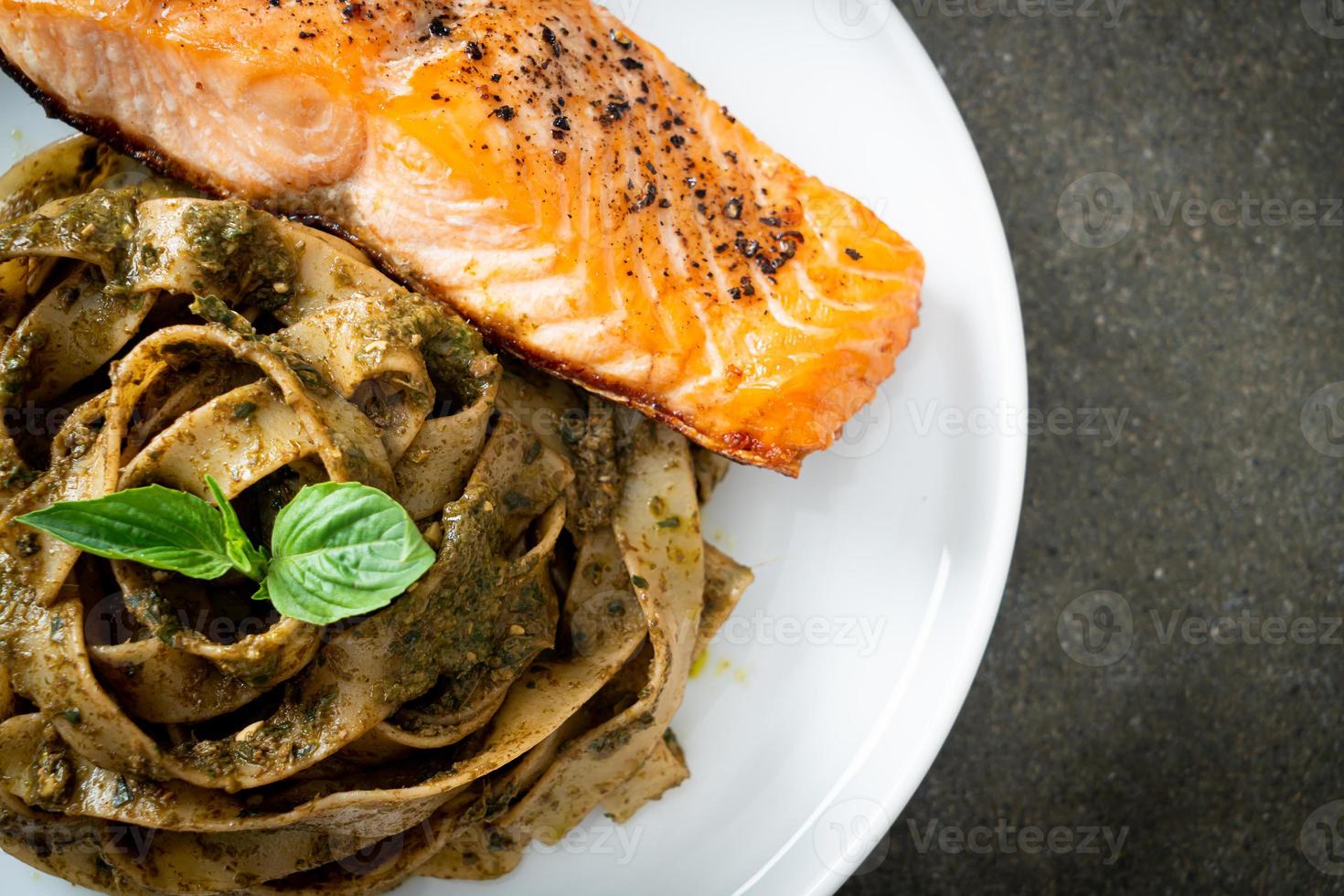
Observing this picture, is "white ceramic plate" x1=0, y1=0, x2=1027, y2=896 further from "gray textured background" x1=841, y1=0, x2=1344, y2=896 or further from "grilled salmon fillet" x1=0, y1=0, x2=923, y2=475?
"gray textured background" x1=841, y1=0, x2=1344, y2=896

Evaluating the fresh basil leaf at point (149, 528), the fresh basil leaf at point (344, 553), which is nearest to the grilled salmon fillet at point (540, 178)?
the fresh basil leaf at point (344, 553)

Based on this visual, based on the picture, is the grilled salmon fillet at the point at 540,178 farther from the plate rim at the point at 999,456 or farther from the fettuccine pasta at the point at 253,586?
the plate rim at the point at 999,456

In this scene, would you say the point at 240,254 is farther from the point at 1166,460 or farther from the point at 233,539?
the point at 1166,460

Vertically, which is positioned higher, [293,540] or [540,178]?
[540,178]

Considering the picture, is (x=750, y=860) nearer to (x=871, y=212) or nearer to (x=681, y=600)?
(x=681, y=600)

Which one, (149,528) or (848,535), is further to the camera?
(848,535)

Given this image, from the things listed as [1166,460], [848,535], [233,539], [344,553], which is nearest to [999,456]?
[848,535]

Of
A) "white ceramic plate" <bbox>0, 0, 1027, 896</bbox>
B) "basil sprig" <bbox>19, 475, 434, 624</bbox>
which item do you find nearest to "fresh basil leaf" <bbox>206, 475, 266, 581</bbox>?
"basil sprig" <bbox>19, 475, 434, 624</bbox>
